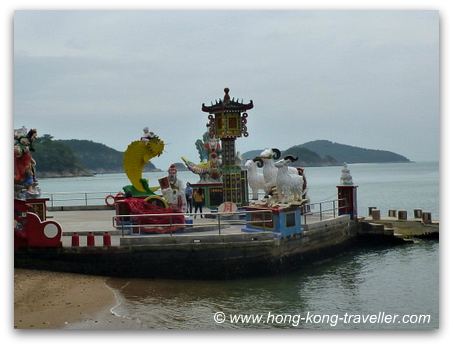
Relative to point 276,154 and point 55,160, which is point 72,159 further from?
point 276,154

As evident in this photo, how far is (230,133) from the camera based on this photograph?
68.1 feet

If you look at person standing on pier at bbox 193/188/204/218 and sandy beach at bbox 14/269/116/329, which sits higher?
person standing on pier at bbox 193/188/204/218

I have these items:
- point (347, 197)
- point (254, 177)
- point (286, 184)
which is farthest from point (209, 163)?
point (286, 184)

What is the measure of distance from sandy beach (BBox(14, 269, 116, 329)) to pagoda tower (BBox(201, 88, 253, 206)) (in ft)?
26.0

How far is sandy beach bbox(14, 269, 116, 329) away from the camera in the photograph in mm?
10969

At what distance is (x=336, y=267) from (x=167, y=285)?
16.9 ft

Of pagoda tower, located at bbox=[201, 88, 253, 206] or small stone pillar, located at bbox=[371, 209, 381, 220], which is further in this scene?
small stone pillar, located at bbox=[371, 209, 381, 220]

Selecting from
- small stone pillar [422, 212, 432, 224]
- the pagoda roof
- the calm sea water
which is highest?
the pagoda roof

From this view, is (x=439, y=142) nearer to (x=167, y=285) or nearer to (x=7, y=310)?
(x=167, y=285)

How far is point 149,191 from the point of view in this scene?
707 inches

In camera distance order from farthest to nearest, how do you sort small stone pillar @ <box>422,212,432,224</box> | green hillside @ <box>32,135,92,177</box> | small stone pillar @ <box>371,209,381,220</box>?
small stone pillar @ <box>371,209,381,220</box>, small stone pillar @ <box>422,212,432,224</box>, green hillside @ <box>32,135,92,177</box>

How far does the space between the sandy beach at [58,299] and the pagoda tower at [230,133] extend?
7917mm

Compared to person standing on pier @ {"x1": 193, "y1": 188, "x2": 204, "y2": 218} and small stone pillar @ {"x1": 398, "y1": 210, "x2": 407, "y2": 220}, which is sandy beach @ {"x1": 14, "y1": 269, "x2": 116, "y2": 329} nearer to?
person standing on pier @ {"x1": 193, "y1": 188, "x2": 204, "y2": 218}

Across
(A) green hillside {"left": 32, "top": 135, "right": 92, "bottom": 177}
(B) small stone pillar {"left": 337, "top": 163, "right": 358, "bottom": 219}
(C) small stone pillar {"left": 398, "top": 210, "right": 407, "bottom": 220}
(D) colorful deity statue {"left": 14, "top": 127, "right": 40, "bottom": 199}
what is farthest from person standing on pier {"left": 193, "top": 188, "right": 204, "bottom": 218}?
(C) small stone pillar {"left": 398, "top": 210, "right": 407, "bottom": 220}
